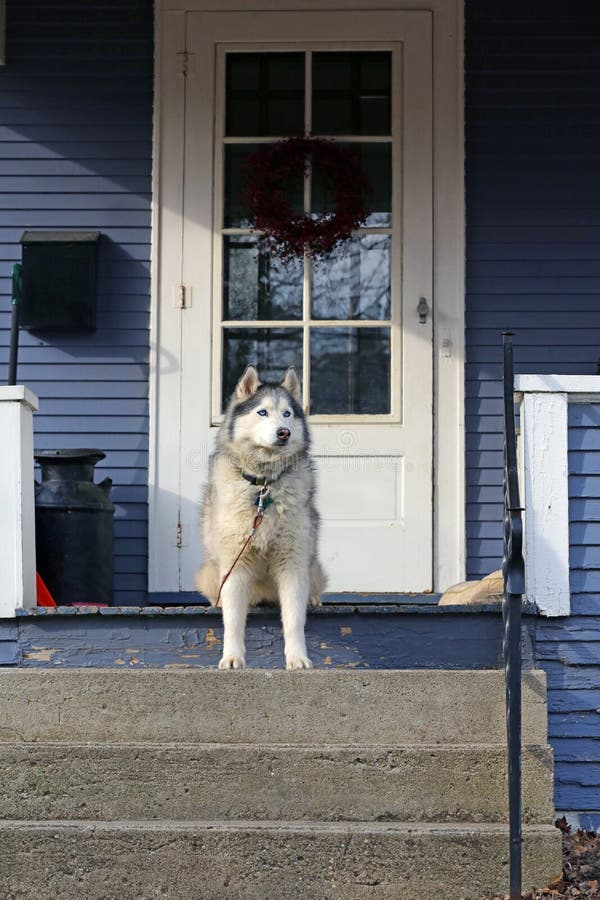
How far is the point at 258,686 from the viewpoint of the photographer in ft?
12.8

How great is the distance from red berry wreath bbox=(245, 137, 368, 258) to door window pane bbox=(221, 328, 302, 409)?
1.46ft

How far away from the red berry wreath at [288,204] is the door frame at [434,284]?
40cm

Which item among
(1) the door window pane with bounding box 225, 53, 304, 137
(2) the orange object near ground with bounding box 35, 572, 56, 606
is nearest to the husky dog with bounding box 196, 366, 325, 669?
(2) the orange object near ground with bounding box 35, 572, 56, 606

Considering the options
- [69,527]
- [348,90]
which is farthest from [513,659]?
[348,90]

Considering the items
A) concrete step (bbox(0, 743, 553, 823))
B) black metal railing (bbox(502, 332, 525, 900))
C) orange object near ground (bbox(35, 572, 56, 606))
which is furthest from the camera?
orange object near ground (bbox(35, 572, 56, 606))

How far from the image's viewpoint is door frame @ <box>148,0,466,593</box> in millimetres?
6293

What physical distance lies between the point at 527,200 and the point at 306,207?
1155 millimetres

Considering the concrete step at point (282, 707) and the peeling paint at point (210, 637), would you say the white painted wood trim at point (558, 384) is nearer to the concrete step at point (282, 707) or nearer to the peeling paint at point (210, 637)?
the concrete step at point (282, 707)

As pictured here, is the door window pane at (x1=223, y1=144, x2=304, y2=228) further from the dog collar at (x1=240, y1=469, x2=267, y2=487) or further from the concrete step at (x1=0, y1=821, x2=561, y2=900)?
the concrete step at (x1=0, y1=821, x2=561, y2=900)

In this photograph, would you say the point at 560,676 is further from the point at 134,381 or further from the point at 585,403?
the point at 134,381

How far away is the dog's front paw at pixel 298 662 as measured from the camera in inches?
168

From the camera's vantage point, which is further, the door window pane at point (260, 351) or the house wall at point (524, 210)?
the door window pane at point (260, 351)

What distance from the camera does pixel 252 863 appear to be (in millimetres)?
3535

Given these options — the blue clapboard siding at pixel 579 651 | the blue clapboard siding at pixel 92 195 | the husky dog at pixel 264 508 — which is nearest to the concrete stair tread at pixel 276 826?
the husky dog at pixel 264 508
